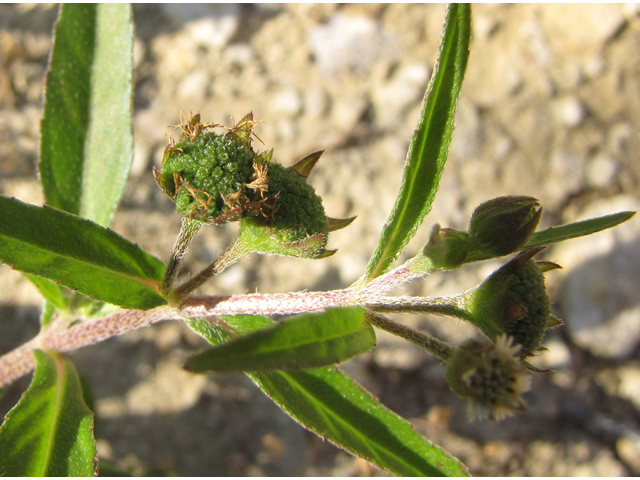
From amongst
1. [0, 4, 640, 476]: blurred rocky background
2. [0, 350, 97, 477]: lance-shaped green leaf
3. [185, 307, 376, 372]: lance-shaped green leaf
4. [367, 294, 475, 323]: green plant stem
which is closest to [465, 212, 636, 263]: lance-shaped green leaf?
[367, 294, 475, 323]: green plant stem

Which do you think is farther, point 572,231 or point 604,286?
point 604,286

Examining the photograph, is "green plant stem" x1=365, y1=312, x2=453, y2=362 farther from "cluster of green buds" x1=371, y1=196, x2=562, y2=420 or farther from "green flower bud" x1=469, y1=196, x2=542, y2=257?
"green flower bud" x1=469, y1=196, x2=542, y2=257

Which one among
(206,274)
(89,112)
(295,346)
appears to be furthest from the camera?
(89,112)

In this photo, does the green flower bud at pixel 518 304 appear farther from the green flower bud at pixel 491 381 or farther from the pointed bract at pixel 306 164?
the pointed bract at pixel 306 164

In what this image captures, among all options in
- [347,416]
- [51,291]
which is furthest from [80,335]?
[347,416]

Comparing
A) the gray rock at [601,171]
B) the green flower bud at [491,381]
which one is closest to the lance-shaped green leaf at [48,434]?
the green flower bud at [491,381]

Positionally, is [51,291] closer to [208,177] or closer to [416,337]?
[208,177]

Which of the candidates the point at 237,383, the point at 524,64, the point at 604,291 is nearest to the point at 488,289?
the point at 237,383
